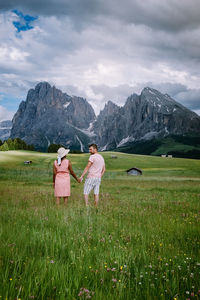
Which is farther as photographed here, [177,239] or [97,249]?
[177,239]

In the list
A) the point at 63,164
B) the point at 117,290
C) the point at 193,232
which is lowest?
the point at 193,232

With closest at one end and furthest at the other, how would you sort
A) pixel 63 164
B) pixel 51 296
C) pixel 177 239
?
1. pixel 51 296
2. pixel 177 239
3. pixel 63 164

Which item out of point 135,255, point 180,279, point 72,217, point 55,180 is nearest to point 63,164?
point 55,180

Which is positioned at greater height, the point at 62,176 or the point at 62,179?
the point at 62,176

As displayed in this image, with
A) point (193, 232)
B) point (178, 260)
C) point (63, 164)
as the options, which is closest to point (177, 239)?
point (193, 232)

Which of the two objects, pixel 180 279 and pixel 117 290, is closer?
pixel 117 290

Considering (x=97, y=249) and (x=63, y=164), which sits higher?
(x=63, y=164)

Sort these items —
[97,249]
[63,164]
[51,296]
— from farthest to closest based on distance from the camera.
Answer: [63,164] < [97,249] < [51,296]

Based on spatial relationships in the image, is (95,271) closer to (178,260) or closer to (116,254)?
(116,254)

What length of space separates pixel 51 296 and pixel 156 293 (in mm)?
1336

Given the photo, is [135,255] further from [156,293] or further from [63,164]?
[63,164]

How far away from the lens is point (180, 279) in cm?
341

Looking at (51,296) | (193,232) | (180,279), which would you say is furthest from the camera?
(193,232)

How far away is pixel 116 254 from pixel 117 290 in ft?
3.73
